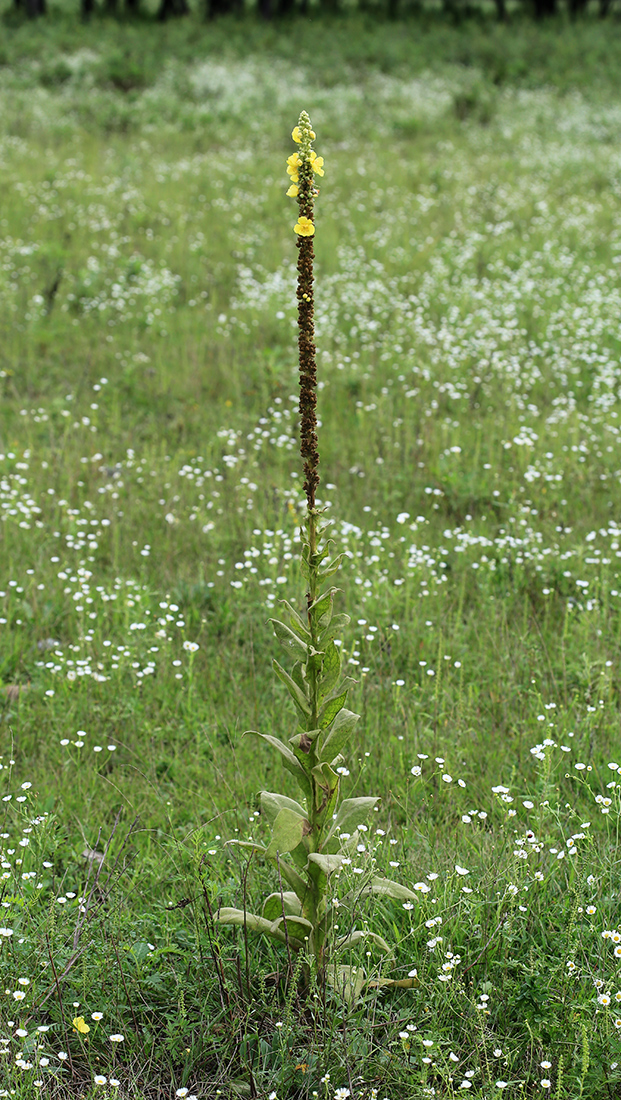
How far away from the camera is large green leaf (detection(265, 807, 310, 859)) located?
9.13 ft

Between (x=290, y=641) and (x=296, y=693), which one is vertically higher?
(x=290, y=641)

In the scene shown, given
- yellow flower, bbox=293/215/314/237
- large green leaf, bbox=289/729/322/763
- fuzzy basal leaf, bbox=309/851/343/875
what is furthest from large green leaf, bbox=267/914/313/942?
yellow flower, bbox=293/215/314/237

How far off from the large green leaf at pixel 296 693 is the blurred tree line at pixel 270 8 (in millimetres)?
38989

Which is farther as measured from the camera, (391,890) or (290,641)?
(391,890)

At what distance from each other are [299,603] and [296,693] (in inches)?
90.8

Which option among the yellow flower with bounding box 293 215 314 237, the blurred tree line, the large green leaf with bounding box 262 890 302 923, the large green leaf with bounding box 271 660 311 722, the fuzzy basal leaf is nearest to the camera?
the yellow flower with bounding box 293 215 314 237

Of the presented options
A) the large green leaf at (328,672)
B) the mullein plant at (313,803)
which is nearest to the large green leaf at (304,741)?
the mullein plant at (313,803)

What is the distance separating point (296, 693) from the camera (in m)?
2.86

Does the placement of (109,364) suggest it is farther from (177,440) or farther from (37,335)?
(177,440)

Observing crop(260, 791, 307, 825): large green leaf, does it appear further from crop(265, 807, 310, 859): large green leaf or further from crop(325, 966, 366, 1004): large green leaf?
crop(325, 966, 366, 1004): large green leaf

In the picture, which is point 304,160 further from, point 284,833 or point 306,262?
point 284,833

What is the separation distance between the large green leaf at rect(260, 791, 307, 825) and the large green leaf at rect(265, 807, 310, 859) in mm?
100

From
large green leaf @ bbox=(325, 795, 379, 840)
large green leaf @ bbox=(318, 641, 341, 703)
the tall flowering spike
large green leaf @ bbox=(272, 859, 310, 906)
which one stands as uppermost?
the tall flowering spike

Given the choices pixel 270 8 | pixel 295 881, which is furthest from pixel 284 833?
pixel 270 8
